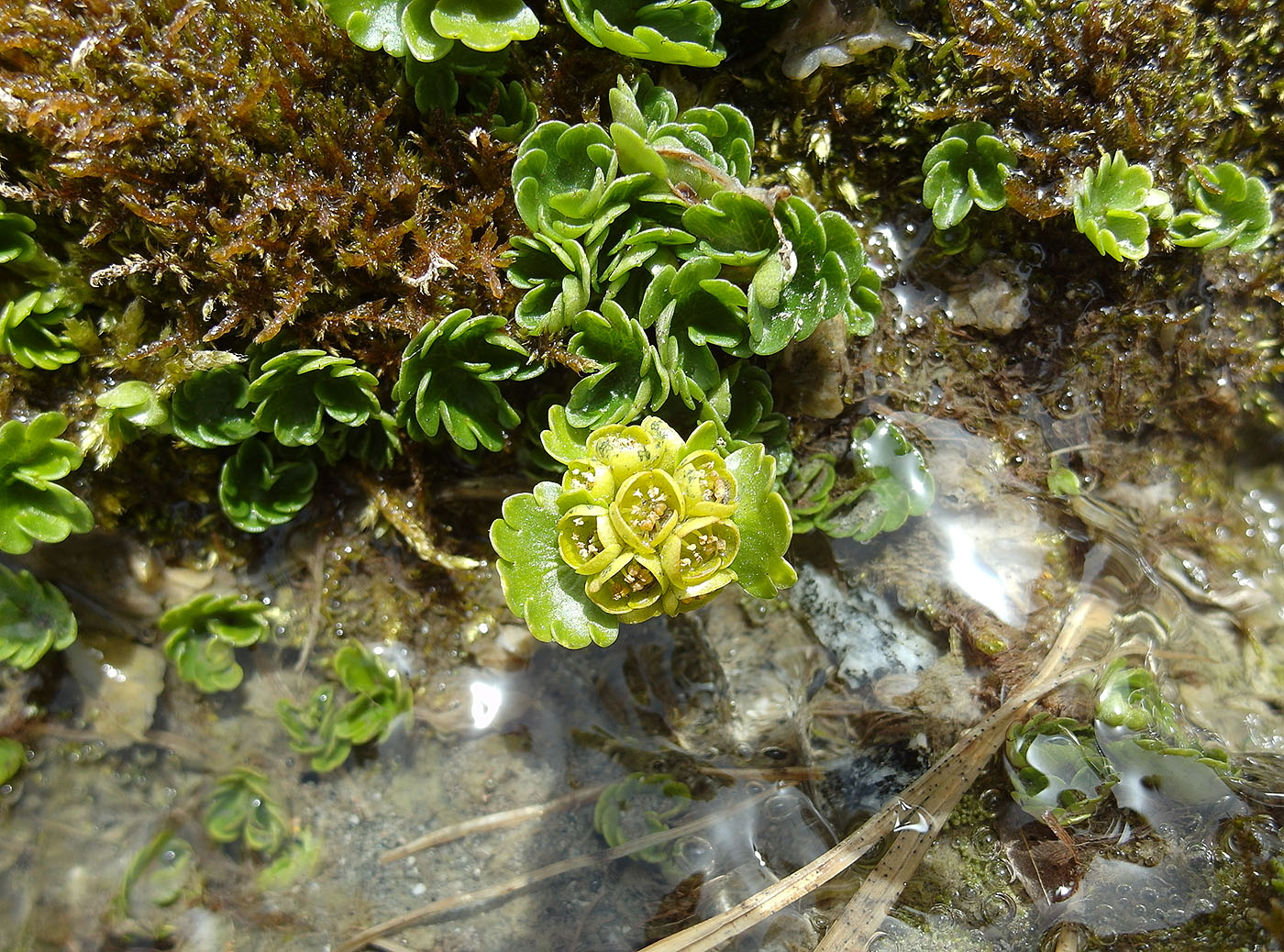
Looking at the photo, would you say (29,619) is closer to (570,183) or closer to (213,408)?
(213,408)

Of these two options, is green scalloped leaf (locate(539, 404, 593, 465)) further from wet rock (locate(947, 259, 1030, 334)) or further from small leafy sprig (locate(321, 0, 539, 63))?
wet rock (locate(947, 259, 1030, 334))

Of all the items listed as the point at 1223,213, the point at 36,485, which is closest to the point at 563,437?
the point at 36,485

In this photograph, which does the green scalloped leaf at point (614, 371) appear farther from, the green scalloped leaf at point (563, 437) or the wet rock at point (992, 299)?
the wet rock at point (992, 299)

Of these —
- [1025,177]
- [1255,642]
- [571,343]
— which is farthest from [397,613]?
[1255,642]

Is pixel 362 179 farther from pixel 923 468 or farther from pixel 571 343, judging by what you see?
pixel 923 468

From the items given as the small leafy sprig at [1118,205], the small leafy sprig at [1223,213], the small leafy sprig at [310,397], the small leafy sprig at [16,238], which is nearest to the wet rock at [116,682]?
the small leafy sprig at [310,397]

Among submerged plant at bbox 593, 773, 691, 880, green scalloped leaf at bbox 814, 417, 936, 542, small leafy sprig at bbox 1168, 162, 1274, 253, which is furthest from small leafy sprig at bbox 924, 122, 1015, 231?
submerged plant at bbox 593, 773, 691, 880
